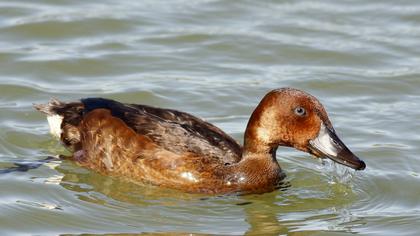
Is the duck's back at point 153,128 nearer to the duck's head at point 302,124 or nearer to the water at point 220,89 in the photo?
the water at point 220,89

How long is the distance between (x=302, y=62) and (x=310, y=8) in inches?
80.4

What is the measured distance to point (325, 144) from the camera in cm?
876

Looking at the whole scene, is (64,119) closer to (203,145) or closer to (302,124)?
(203,145)

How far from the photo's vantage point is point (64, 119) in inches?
392

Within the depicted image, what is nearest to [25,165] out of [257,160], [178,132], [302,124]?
[178,132]

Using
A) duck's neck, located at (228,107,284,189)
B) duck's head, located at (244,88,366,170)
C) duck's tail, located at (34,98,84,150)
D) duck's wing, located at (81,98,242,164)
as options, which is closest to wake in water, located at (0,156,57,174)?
duck's tail, located at (34,98,84,150)

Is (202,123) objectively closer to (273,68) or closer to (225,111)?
(225,111)

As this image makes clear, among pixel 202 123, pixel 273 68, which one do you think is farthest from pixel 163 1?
pixel 202 123

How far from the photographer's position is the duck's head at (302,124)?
873cm

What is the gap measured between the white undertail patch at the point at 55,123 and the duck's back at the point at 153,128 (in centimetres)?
4

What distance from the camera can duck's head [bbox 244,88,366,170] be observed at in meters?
8.73

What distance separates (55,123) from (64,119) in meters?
0.13

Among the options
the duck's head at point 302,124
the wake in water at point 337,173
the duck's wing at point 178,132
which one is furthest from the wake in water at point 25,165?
the wake in water at point 337,173

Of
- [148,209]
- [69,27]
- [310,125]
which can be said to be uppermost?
[69,27]
